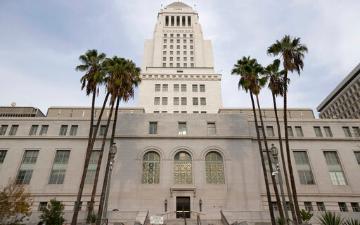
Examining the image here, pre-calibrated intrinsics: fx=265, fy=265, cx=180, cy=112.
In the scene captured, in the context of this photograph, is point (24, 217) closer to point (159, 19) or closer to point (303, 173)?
point (303, 173)

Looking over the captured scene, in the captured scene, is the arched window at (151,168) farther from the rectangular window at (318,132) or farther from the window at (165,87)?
the window at (165,87)

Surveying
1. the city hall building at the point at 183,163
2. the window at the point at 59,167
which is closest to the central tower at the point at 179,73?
the city hall building at the point at 183,163

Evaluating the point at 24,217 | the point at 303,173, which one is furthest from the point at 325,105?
the point at 24,217

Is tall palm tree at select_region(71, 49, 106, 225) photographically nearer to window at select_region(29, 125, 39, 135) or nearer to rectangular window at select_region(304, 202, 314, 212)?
window at select_region(29, 125, 39, 135)

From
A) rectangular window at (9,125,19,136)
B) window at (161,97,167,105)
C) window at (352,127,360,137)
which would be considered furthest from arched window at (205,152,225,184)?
rectangular window at (9,125,19,136)

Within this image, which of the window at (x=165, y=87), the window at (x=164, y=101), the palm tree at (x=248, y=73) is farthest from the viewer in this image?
the window at (x=165, y=87)

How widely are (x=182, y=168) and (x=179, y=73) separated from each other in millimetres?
32224

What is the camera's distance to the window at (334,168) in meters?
37.0

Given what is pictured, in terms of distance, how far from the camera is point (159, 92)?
61.3m

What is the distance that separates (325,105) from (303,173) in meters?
78.7

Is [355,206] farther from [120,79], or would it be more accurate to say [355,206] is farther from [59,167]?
[59,167]

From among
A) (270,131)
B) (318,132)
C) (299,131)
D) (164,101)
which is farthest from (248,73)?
(164,101)

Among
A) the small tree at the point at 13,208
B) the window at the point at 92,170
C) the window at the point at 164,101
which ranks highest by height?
the window at the point at 164,101

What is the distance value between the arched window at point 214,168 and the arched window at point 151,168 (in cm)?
682
